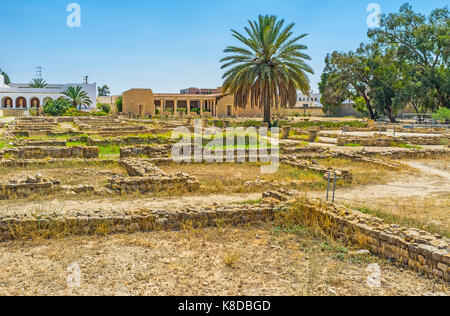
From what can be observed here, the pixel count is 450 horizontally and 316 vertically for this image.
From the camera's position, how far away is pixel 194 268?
4977 mm

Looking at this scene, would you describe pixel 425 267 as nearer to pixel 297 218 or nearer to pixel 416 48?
pixel 297 218

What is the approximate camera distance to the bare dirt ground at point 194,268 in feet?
14.4

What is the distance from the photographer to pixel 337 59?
44.8m

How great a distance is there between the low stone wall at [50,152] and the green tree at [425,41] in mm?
32365

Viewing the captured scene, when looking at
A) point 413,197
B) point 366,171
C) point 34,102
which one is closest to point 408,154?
point 366,171

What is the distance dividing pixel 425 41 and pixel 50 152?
36.5m

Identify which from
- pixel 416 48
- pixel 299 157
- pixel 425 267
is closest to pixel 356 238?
pixel 425 267

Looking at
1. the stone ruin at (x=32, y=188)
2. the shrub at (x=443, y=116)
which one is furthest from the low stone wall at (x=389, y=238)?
the shrub at (x=443, y=116)

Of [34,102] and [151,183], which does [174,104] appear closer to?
[34,102]

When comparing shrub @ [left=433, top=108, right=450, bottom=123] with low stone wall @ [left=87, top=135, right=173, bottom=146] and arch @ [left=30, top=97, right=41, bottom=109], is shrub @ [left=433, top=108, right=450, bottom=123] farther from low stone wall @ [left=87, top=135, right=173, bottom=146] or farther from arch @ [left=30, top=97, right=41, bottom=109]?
arch @ [left=30, top=97, right=41, bottom=109]

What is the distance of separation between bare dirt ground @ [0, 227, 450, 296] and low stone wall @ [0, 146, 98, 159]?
9.47 meters

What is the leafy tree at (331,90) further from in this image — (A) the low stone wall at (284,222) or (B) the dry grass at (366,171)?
(A) the low stone wall at (284,222)

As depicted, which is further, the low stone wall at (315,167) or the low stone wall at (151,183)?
the low stone wall at (315,167)

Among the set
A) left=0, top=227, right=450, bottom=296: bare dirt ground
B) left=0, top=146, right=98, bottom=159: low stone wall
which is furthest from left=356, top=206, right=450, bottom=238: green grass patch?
left=0, top=146, right=98, bottom=159: low stone wall
